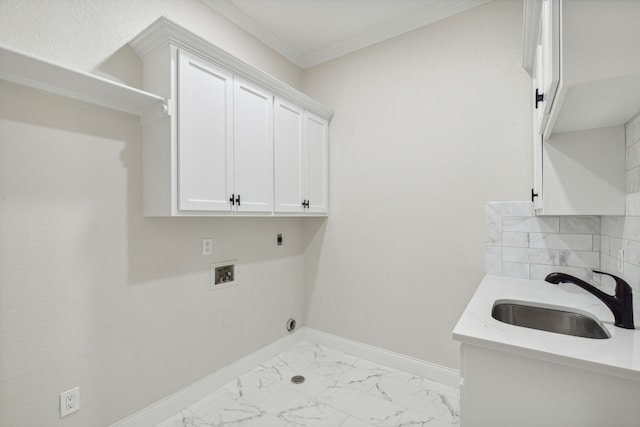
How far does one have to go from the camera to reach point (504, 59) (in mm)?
2053

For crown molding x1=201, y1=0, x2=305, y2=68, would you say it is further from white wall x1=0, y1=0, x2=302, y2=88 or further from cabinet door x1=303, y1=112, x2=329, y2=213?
cabinet door x1=303, y1=112, x2=329, y2=213

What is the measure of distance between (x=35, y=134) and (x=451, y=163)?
249cm

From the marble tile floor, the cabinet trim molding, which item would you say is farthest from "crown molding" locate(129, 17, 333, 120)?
the marble tile floor

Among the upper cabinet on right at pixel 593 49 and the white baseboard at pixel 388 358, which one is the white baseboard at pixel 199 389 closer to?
the white baseboard at pixel 388 358

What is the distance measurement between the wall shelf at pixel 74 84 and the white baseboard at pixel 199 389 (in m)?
1.78

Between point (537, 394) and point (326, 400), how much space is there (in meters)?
1.44

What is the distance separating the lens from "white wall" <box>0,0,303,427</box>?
1.36 m

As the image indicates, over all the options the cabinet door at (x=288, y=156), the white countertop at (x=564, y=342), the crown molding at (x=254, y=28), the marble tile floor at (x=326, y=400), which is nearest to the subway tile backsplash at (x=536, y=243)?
the white countertop at (x=564, y=342)

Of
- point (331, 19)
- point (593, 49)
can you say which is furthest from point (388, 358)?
point (331, 19)

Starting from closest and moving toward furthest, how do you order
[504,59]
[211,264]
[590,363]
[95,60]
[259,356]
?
[590,363]
[95,60]
[504,59]
[211,264]
[259,356]

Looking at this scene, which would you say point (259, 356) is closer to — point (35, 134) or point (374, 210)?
point (374, 210)

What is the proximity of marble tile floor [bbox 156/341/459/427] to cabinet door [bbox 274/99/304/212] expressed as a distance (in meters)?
1.33

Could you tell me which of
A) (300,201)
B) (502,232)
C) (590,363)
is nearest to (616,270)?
(502,232)

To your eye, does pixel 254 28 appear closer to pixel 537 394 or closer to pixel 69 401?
pixel 69 401
